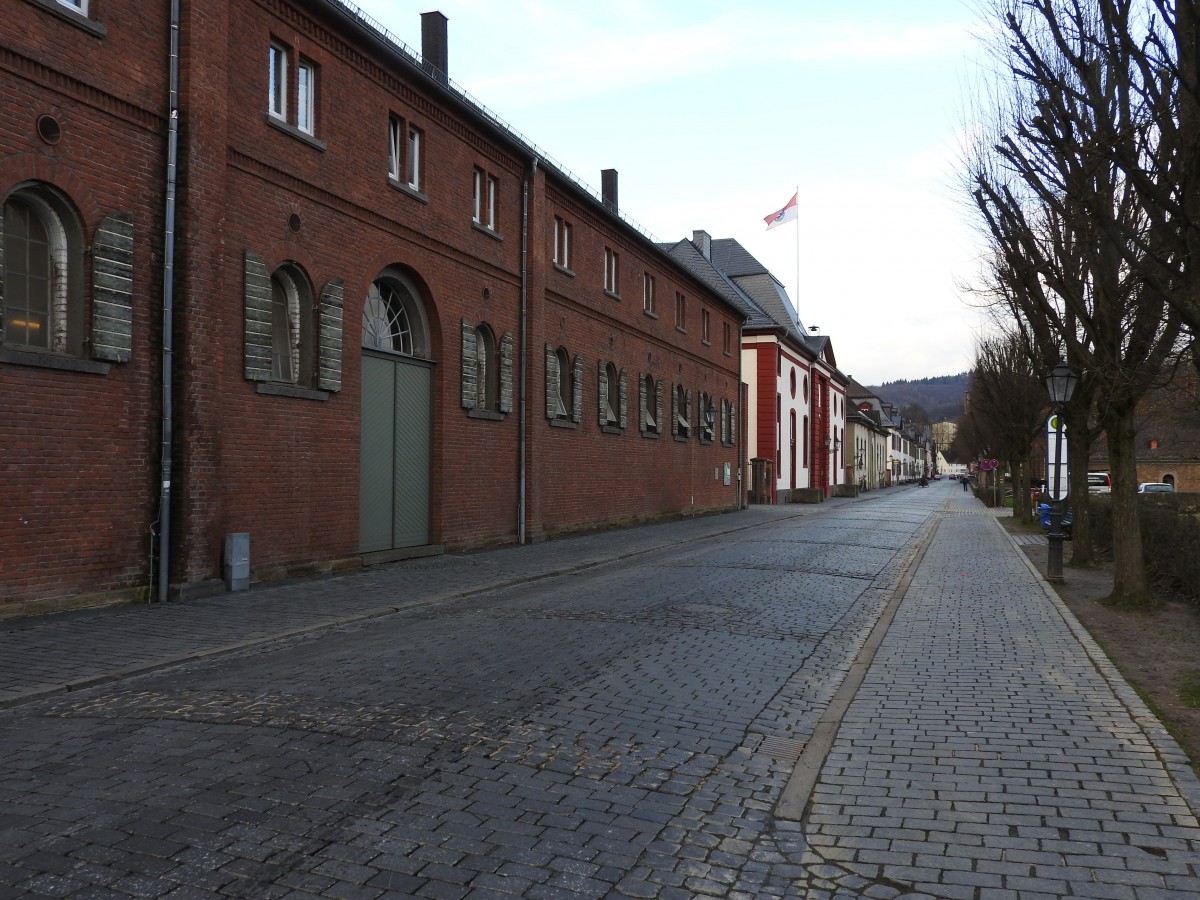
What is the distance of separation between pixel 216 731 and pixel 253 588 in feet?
24.6

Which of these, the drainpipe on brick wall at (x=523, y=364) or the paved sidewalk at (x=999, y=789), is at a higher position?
the drainpipe on brick wall at (x=523, y=364)

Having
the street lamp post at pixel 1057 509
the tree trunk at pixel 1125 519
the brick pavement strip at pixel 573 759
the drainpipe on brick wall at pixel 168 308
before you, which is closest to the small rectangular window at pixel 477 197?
the drainpipe on brick wall at pixel 168 308

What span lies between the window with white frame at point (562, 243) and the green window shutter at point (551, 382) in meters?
2.43

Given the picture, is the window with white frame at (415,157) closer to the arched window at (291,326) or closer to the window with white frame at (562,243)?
the arched window at (291,326)

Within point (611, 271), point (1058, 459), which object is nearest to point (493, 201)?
point (611, 271)

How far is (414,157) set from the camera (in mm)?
17750

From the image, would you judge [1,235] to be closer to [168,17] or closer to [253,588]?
[168,17]

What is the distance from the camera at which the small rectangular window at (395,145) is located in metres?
16.9

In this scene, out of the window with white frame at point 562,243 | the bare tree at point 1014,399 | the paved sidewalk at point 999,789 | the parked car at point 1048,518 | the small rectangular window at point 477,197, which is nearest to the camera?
the paved sidewalk at point 999,789

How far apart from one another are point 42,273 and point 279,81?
521 cm

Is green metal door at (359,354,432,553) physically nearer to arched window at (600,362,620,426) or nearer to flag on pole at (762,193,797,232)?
arched window at (600,362,620,426)

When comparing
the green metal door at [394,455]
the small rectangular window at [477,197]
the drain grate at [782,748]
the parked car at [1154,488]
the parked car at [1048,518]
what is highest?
the small rectangular window at [477,197]

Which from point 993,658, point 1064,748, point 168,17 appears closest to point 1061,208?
point 993,658

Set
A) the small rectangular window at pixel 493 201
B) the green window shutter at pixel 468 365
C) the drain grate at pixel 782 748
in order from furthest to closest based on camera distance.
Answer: the small rectangular window at pixel 493 201
the green window shutter at pixel 468 365
the drain grate at pixel 782 748
